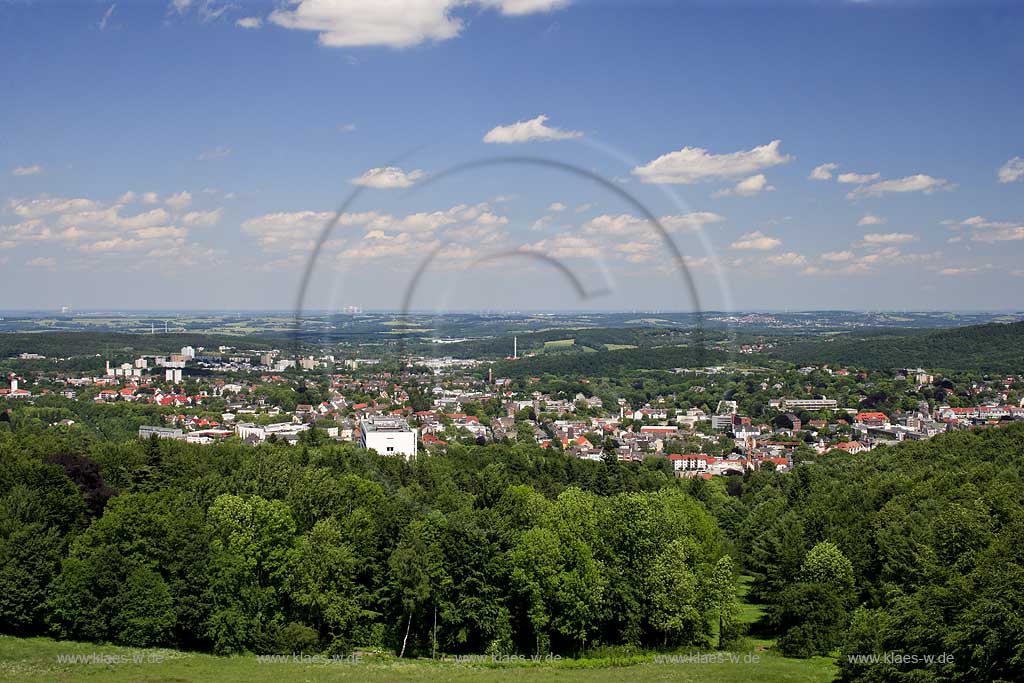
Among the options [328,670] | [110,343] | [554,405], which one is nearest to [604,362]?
[554,405]

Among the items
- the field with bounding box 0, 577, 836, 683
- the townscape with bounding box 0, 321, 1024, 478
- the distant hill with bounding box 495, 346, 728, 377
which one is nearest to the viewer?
the field with bounding box 0, 577, 836, 683

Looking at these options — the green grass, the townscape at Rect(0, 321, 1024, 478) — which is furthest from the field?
the townscape at Rect(0, 321, 1024, 478)

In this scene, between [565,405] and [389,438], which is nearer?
[389,438]

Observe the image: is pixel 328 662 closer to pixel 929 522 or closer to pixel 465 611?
pixel 465 611

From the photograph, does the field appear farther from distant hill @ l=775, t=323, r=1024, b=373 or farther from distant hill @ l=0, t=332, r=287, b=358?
distant hill @ l=0, t=332, r=287, b=358

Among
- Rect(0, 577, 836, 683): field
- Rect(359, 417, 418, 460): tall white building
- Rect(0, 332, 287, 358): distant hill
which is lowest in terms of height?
Rect(0, 577, 836, 683): field

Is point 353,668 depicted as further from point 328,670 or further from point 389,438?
point 389,438

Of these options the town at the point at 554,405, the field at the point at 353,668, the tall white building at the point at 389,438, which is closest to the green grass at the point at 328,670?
the field at the point at 353,668

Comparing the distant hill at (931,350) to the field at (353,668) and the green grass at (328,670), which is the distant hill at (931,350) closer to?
the field at (353,668)
